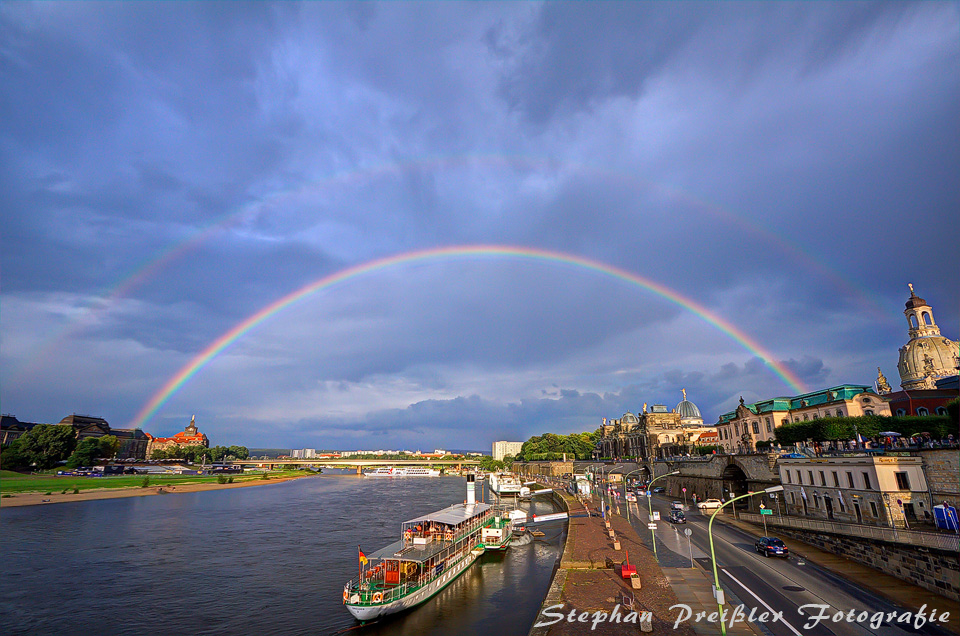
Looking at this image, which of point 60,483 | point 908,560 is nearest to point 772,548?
point 908,560

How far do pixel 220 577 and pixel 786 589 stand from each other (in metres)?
53.5

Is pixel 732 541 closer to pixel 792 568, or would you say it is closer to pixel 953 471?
pixel 792 568

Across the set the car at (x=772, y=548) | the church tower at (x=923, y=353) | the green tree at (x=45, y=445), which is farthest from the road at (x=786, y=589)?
the green tree at (x=45, y=445)

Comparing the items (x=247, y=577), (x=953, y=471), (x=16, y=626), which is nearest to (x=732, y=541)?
(x=953, y=471)

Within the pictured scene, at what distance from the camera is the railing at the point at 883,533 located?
30.7 metres

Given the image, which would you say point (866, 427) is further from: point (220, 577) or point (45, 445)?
point (45, 445)

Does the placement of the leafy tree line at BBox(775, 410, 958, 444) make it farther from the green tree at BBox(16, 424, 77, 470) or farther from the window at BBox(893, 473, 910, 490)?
the green tree at BBox(16, 424, 77, 470)

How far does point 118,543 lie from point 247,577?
33201 mm

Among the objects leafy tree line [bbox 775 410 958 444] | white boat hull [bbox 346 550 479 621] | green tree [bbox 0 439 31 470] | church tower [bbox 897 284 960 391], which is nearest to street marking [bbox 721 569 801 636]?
white boat hull [bbox 346 550 479 621]

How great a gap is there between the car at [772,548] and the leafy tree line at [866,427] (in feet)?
99.4

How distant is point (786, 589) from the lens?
1313 inches

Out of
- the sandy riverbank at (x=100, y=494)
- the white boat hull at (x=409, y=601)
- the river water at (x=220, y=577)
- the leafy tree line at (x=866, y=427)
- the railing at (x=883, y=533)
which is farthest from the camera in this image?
the sandy riverbank at (x=100, y=494)

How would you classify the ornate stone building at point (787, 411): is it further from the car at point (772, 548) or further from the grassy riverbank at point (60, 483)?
the grassy riverbank at point (60, 483)

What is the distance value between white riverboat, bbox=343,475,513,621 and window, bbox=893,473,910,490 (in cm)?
4443
